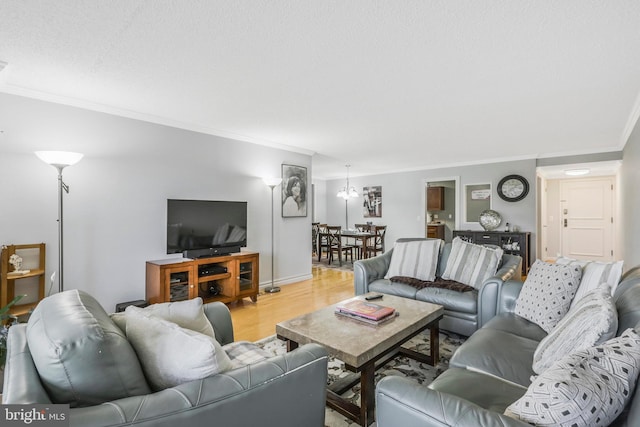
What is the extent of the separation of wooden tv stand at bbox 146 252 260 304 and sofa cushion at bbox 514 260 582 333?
118 inches

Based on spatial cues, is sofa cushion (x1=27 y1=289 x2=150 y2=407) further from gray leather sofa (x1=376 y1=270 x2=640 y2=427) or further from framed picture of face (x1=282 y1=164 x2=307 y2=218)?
framed picture of face (x1=282 y1=164 x2=307 y2=218)

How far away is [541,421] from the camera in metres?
0.90

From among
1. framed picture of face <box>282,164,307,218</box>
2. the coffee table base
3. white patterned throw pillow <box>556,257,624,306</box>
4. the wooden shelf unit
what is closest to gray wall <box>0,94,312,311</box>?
the wooden shelf unit

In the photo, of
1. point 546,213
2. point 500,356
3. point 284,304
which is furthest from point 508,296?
point 546,213

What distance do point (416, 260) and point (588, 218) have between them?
655 centimetres

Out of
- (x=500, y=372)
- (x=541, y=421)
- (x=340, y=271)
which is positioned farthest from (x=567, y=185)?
(x=541, y=421)

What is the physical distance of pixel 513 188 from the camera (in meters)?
6.11

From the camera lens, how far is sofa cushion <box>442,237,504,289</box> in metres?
3.15

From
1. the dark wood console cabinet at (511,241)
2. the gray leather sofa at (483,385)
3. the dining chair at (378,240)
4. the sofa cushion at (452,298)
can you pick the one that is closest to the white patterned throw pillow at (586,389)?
the gray leather sofa at (483,385)

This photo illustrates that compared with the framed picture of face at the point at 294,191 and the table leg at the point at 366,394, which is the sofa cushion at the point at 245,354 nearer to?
the table leg at the point at 366,394

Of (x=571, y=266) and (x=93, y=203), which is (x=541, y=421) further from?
(x=93, y=203)

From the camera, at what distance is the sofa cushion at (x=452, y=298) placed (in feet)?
9.29

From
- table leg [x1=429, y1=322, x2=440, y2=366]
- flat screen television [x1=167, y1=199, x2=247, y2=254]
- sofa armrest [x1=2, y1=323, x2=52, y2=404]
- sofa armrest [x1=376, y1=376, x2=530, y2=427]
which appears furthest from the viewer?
flat screen television [x1=167, y1=199, x2=247, y2=254]

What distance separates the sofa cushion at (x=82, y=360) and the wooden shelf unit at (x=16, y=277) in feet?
7.24
